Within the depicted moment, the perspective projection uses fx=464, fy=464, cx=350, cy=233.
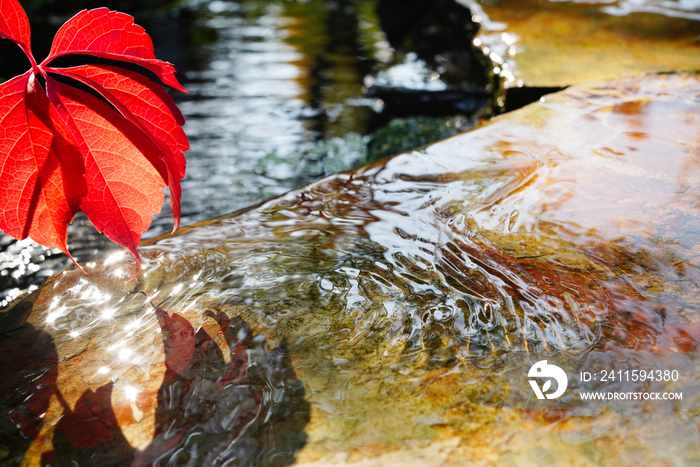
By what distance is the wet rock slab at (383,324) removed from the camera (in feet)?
2.78

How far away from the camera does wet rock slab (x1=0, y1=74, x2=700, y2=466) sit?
2.78 feet

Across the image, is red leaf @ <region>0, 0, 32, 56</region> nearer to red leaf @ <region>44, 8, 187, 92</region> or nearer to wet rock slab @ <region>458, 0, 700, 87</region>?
red leaf @ <region>44, 8, 187, 92</region>

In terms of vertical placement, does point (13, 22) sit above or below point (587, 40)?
above

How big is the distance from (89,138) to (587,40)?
3.44 m

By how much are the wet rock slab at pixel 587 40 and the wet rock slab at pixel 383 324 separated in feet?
4.16

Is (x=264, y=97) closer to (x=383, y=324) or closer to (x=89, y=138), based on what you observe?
(x=89, y=138)

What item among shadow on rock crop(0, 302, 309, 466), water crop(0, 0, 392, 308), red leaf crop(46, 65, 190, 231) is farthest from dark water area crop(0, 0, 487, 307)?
red leaf crop(46, 65, 190, 231)

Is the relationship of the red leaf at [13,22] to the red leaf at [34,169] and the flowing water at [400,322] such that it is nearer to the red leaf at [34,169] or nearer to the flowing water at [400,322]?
the red leaf at [34,169]

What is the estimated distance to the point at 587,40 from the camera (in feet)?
10.9

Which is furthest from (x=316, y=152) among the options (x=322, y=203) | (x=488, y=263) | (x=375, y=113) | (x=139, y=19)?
(x=139, y=19)

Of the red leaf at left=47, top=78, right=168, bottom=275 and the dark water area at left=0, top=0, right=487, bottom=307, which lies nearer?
the red leaf at left=47, top=78, right=168, bottom=275

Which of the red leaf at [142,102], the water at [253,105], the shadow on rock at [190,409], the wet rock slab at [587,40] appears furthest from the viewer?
the wet rock slab at [587,40]

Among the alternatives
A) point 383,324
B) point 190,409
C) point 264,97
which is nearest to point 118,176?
point 190,409

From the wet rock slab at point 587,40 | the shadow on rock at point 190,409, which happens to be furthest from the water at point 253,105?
the wet rock slab at point 587,40
